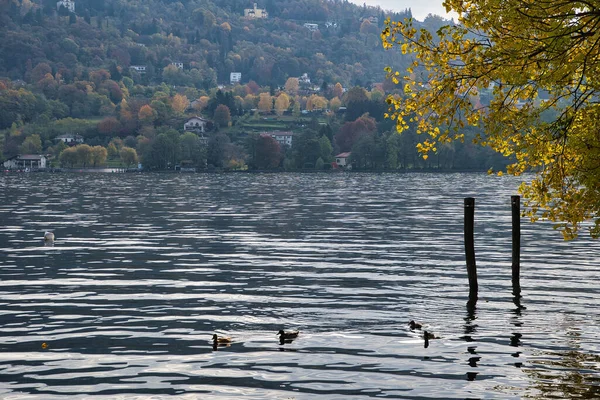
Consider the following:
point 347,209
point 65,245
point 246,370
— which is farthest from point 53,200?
point 246,370

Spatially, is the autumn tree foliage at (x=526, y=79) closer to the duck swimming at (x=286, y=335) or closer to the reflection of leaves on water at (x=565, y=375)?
the reflection of leaves on water at (x=565, y=375)

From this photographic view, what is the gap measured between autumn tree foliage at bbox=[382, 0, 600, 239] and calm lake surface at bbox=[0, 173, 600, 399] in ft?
16.4

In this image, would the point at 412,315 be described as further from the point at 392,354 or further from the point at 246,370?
the point at 246,370

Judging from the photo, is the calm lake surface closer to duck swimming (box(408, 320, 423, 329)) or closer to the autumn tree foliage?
duck swimming (box(408, 320, 423, 329))

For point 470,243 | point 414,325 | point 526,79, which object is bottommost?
point 414,325

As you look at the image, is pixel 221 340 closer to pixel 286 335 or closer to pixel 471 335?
pixel 286 335

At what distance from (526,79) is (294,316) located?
12.8 metres

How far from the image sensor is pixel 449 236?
221 feet

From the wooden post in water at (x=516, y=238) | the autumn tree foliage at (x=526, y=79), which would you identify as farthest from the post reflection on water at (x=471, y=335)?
the autumn tree foliage at (x=526, y=79)

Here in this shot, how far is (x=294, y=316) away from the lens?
33.7 metres

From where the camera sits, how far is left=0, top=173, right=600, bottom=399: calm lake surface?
24.1m

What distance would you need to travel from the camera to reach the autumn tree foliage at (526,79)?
23938mm

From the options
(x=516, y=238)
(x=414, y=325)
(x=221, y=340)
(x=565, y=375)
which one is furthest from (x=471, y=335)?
(x=516, y=238)

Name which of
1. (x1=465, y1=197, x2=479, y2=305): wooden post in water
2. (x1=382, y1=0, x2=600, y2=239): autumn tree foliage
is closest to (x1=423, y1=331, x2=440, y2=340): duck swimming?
(x1=382, y1=0, x2=600, y2=239): autumn tree foliage
